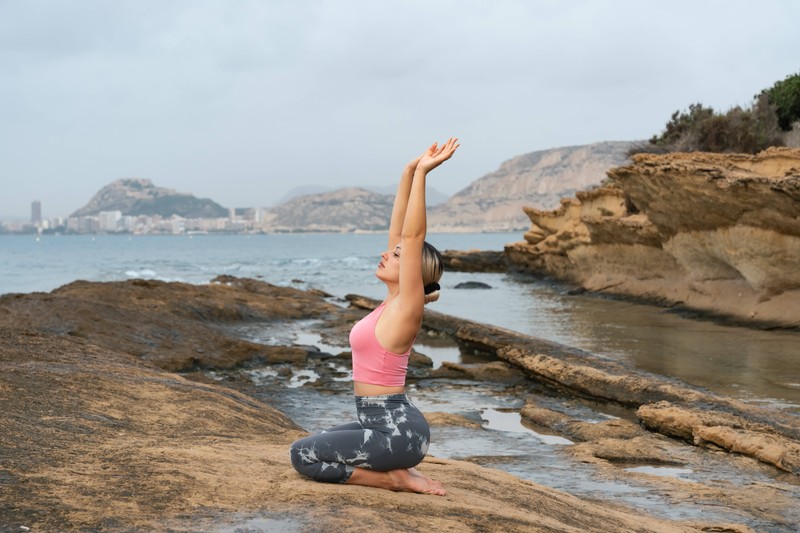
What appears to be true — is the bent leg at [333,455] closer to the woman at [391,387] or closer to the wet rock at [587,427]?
the woman at [391,387]

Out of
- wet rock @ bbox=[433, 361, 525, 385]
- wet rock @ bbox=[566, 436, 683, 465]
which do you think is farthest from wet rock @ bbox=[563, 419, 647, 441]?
wet rock @ bbox=[433, 361, 525, 385]

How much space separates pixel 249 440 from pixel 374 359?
234 cm

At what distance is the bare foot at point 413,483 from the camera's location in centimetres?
437

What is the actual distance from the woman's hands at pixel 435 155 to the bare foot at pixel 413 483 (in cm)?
160

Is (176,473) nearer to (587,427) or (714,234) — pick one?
(587,427)

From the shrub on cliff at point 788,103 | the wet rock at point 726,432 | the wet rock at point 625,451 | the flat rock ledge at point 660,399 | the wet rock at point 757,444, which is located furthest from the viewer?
the shrub on cliff at point 788,103

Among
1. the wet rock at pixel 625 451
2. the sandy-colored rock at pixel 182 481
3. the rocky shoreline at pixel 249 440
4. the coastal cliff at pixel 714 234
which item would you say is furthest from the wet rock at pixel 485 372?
the coastal cliff at pixel 714 234

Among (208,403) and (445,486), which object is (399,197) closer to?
(445,486)

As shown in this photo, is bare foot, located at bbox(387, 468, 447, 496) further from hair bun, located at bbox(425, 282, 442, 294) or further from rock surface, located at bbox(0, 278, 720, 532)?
hair bun, located at bbox(425, 282, 442, 294)

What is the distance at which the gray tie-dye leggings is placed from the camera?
4289 millimetres

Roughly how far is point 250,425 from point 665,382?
5.76 meters

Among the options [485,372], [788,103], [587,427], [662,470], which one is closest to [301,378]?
[485,372]

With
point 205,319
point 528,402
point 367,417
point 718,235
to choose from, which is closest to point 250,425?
point 367,417

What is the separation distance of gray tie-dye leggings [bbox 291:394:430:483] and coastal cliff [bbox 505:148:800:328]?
45.4ft
